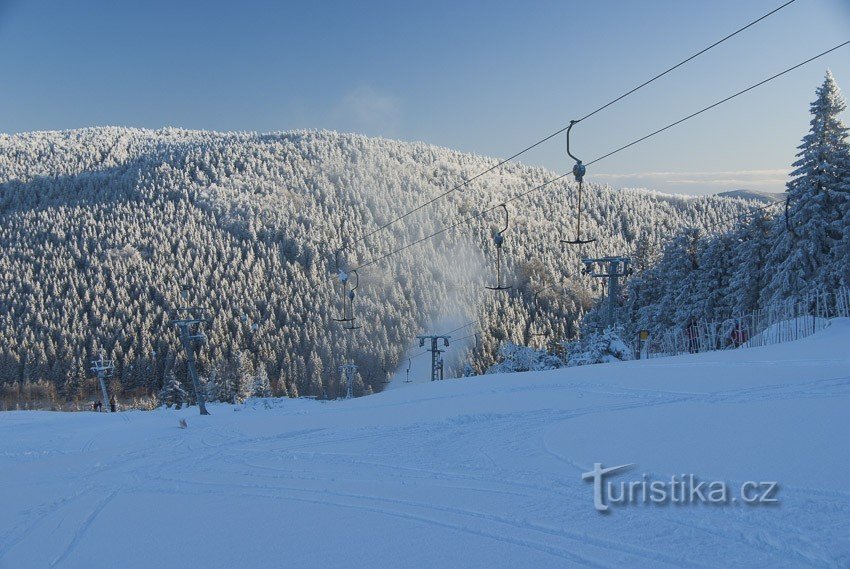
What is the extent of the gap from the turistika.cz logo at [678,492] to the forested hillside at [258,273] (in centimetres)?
4561

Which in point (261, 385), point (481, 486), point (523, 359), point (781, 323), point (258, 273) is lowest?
point (261, 385)

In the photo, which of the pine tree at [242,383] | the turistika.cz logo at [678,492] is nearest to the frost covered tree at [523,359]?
the turistika.cz logo at [678,492]

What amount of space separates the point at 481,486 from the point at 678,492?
6.03 ft

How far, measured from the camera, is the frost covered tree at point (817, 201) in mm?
23938

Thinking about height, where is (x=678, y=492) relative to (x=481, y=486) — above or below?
above

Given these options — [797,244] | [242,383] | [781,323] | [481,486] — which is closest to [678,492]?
[481,486]

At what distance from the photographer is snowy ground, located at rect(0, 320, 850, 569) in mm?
4020

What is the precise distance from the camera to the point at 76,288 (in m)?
118

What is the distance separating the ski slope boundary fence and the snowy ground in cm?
717

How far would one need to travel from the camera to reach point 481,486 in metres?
5.59

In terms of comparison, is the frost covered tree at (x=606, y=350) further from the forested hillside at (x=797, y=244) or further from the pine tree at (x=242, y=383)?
the pine tree at (x=242, y=383)

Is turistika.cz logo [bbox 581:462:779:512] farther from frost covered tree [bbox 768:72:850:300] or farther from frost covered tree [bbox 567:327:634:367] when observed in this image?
frost covered tree [bbox 768:72:850:300]

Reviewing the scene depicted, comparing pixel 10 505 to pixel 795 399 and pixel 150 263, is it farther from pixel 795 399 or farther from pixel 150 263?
pixel 150 263

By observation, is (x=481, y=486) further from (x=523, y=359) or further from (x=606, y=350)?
(x=523, y=359)
